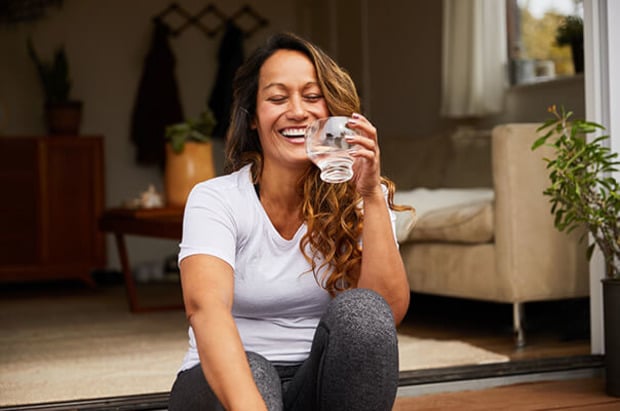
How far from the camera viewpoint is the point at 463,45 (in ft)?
15.2

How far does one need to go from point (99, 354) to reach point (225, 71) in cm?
348

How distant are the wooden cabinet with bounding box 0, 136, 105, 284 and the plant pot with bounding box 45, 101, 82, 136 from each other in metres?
0.18

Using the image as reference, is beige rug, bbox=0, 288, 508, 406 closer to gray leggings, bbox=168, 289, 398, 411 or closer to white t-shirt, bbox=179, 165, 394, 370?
white t-shirt, bbox=179, 165, 394, 370

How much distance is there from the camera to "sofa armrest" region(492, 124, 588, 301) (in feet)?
10.2

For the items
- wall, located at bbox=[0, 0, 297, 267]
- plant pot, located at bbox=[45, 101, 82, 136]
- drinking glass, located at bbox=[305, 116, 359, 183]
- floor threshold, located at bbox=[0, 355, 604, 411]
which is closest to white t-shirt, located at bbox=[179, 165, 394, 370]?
drinking glass, located at bbox=[305, 116, 359, 183]

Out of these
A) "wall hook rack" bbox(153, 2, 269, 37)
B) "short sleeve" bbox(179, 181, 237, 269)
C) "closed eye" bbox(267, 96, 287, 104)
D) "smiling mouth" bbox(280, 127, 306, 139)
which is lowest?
"short sleeve" bbox(179, 181, 237, 269)

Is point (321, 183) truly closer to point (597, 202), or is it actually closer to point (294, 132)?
point (294, 132)

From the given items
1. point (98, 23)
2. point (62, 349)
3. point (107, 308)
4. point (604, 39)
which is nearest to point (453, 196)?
point (604, 39)

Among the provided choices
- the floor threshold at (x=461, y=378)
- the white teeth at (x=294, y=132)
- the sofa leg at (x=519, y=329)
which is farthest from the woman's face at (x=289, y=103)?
the sofa leg at (x=519, y=329)

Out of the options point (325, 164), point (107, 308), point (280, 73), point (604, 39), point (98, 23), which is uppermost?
point (98, 23)

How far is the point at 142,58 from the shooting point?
20.6 ft

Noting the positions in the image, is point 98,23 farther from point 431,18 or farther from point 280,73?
point 280,73

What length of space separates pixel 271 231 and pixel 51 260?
407cm

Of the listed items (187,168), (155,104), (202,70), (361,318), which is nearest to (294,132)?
(361,318)
